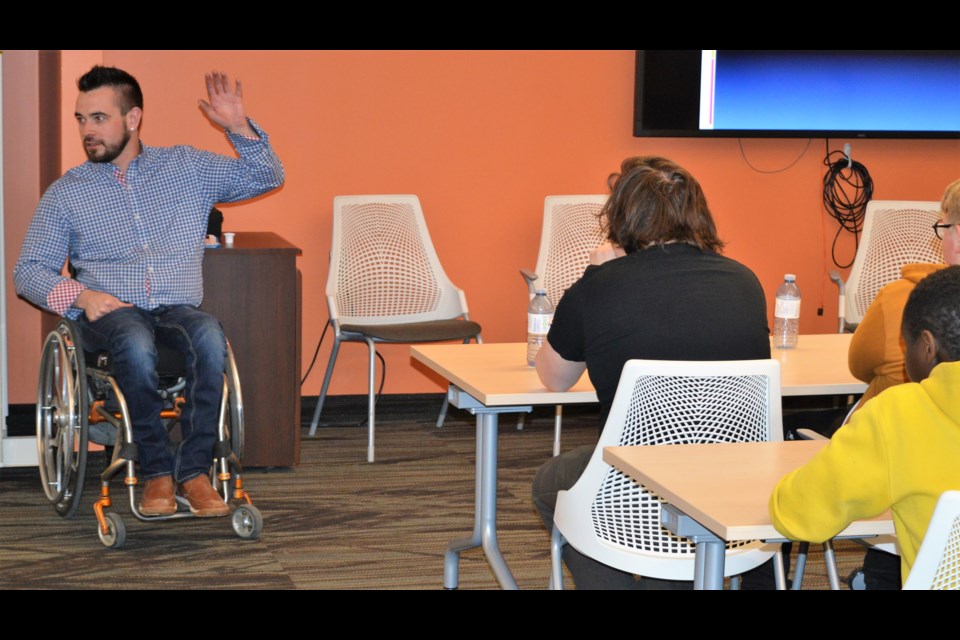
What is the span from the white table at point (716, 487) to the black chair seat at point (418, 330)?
2.67 m

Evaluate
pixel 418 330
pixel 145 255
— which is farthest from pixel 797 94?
pixel 145 255

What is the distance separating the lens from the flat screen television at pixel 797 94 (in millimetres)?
5824

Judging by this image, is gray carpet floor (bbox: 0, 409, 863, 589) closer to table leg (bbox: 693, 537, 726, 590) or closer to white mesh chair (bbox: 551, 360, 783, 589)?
white mesh chair (bbox: 551, 360, 783, 589)

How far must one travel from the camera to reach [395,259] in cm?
545

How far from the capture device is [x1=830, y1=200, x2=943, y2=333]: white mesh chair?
5363 millimetres

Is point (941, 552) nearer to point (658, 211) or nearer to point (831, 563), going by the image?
point (658, 211)

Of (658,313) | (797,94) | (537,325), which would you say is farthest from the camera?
(797,94)

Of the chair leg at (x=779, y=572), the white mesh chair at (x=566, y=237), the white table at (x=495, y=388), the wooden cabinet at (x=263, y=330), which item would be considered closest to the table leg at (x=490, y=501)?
the white table at (x=495, y=388)

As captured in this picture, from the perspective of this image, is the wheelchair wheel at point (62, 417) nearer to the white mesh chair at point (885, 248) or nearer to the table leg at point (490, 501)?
the table leg at point (490, 501)

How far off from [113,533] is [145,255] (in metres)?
0.93

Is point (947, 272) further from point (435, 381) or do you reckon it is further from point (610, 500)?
point (435, 381)

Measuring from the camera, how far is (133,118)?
4.12 meters

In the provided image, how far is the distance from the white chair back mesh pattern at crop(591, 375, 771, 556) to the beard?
7.55 feet
